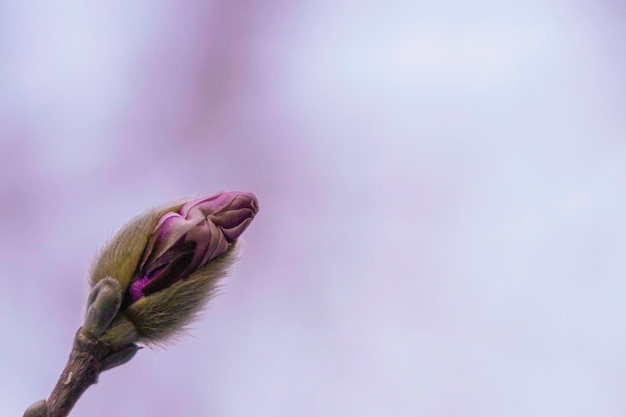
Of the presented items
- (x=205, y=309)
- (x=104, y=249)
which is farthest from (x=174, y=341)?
(x=104, y=249)

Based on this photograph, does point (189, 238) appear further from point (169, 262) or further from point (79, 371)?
point (79, 371)

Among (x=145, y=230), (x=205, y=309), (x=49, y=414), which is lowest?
(x=49, y=414)

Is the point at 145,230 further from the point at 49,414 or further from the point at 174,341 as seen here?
the point at 49,414

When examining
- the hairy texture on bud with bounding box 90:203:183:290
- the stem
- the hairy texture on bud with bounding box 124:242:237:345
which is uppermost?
the hairy texture on bud with bounding box 90:203:183:290

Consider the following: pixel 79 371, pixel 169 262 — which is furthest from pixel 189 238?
pixel 79 371

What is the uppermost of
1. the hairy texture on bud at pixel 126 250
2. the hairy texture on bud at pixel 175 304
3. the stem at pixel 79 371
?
the hairy texture on bud at pixel 126 250

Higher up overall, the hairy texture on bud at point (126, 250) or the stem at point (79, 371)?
the hairy texture on bud at point (126, 250)

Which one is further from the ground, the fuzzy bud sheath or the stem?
the fuzzy bud sheath
